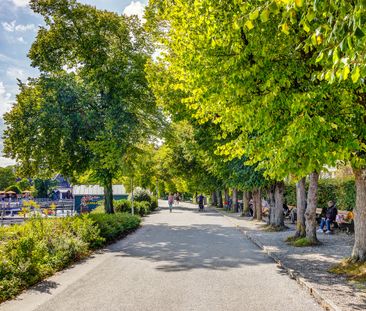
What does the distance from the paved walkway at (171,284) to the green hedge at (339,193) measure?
365 inches

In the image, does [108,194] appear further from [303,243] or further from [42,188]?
[42,188]

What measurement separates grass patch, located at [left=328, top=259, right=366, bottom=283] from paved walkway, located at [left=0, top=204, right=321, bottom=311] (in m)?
1.42

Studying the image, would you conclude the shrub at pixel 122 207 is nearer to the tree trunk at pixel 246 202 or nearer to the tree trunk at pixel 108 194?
the tree trunk at pixel 108 194

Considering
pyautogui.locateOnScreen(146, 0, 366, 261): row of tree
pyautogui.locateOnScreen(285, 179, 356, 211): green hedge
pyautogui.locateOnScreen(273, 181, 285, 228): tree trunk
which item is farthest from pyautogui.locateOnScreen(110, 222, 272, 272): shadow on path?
pyautogui.locateOnScreen(285, 179, 356, 211): green hedge

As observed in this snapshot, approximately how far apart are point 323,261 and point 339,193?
11.9 m

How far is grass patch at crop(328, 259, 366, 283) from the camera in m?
8.80

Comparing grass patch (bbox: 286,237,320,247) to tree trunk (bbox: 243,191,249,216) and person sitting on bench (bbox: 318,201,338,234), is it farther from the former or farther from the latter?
tree trunk (bbox: 243,191,249,216)

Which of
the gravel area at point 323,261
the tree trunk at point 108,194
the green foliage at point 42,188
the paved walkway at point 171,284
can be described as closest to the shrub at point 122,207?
the tree trunk at point 108,194

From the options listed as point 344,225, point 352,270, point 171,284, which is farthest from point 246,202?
point 171,284

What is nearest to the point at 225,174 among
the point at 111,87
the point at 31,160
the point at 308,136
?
the point at 111,87

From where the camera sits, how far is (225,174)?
22.4 metres

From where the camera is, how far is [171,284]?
861 centimetres

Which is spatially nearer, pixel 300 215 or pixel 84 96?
pixel 300 215

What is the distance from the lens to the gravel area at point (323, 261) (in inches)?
285
